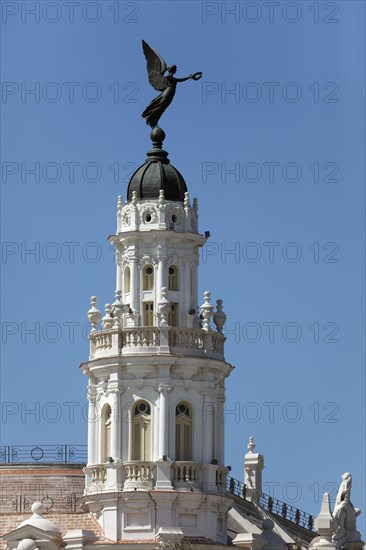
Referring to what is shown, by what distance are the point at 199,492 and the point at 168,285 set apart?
9565mm

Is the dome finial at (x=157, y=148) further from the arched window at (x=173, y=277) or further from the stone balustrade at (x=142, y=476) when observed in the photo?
the stone balustrade at (x=142, y=476)

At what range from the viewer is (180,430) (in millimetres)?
109500

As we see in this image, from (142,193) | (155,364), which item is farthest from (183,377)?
(142,193)

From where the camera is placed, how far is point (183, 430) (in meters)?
110

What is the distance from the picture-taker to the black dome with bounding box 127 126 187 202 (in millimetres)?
111750

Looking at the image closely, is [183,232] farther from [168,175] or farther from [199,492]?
[199,492]

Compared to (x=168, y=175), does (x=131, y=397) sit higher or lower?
lower

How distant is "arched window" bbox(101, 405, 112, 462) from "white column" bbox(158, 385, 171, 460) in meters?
2.45

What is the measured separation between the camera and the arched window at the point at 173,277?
112 m

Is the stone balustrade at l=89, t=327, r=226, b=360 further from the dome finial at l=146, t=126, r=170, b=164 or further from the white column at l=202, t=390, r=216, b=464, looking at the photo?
the dome finial at l=146, t=126, r=170, b=164

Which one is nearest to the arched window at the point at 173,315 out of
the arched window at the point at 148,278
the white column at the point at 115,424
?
the arched window at the point at 148,278

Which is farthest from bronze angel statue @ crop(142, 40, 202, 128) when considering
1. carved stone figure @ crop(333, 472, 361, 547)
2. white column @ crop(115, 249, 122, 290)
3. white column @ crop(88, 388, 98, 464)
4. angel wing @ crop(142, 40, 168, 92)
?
carved stone figure @ crop(333, 472, 361, 547)

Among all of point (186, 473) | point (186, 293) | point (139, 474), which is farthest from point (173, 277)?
point (139, 474)

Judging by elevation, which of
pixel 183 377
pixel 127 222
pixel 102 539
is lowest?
pixel 102 539
